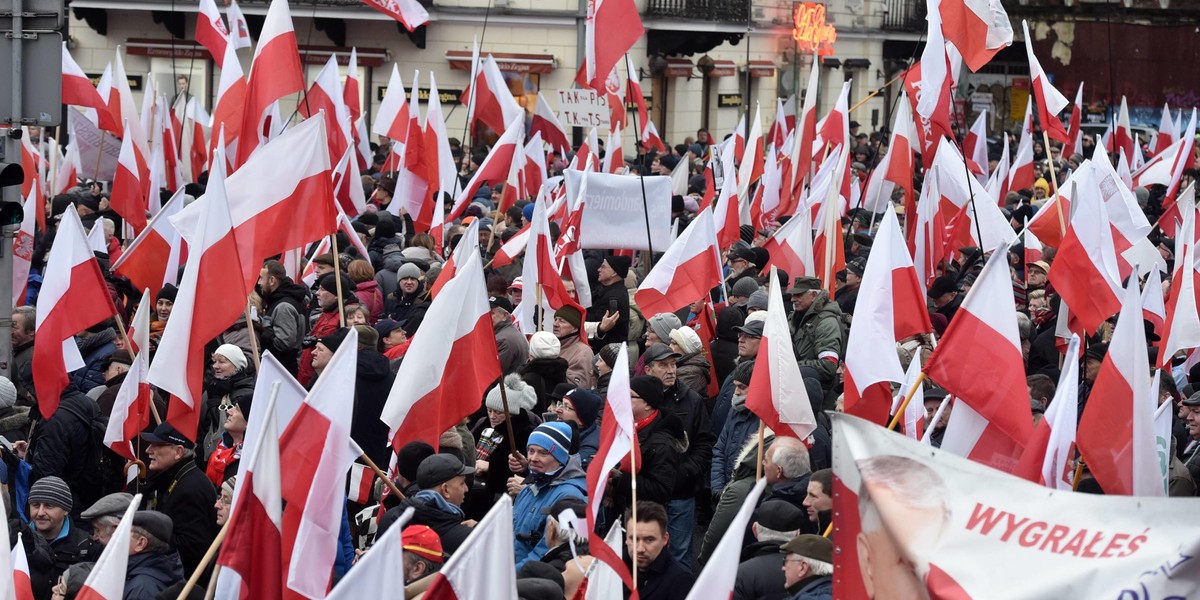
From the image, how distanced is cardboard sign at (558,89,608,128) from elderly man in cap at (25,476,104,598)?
8.78 m

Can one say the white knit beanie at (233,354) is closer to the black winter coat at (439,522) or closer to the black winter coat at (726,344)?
the black winter coat at (439,522)

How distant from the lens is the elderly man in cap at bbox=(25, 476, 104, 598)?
6.45 m

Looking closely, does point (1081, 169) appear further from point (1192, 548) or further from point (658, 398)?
point (1192, 548)

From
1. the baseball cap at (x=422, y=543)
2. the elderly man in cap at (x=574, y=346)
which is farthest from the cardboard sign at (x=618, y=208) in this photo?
the baseball cap at (x=422, y=543)

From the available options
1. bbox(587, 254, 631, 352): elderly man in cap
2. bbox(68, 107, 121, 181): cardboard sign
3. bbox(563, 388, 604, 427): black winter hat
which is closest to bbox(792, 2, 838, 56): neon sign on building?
bbox(68, 107, 121, 181): cardboard sign

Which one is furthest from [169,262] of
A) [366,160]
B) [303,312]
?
[366,160]

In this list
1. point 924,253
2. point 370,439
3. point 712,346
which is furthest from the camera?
point 924,253

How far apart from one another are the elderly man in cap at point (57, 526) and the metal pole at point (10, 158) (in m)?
2.37

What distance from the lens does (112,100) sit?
52.0 feet

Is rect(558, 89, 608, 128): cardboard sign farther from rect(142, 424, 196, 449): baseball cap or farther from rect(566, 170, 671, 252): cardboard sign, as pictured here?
rect(142, 424, 196, 449): baseball cap

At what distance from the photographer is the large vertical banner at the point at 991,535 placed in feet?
12.9

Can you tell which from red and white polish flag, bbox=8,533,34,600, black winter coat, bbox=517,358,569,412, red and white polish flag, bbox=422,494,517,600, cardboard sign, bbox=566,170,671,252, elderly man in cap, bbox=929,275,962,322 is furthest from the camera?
cardboard sign, bbox=566,170,671,252

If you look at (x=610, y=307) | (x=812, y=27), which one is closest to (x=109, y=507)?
(x=610, y=307)

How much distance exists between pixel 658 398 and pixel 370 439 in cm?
174
